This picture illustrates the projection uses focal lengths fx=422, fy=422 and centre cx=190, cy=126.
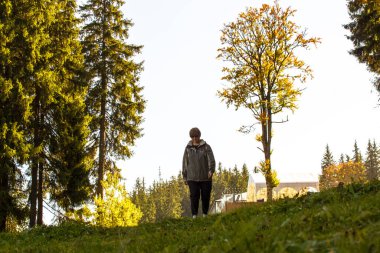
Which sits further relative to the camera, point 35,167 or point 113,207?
point 113,207

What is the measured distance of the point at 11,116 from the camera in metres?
19.1

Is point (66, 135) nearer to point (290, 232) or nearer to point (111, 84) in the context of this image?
point (111, 84)

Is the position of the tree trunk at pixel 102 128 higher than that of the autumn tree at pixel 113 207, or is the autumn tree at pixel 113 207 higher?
the tree trunk at pixel 102 128

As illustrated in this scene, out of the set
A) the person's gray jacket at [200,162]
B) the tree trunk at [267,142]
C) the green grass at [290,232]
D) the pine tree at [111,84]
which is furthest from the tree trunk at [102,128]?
the green grass at [290,232]

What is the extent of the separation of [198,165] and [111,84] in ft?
58.3

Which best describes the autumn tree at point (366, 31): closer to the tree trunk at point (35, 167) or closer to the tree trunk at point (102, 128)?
the tree trunk at point (102, 128)

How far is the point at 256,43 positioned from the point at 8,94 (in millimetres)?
14575

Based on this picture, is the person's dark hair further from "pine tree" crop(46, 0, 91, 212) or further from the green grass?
"pine tree" crop(46, 0, 91, 212)

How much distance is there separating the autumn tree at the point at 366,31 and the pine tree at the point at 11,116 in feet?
61.5

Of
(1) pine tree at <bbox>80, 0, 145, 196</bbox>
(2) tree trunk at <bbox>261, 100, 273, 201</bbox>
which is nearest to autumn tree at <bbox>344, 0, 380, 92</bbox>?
(2) tree trunk at <bbox>261, 100, 273, 201</bbox>

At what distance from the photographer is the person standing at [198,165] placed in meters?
10.3

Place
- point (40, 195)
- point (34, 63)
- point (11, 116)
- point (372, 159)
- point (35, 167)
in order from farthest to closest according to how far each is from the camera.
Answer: point (372, 159), point (40, 195), point (35, 167), point (34, 63), point (11, 116)

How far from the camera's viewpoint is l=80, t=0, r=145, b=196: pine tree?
26422 mm

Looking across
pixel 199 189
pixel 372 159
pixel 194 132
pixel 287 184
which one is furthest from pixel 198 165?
pixel 372 159
